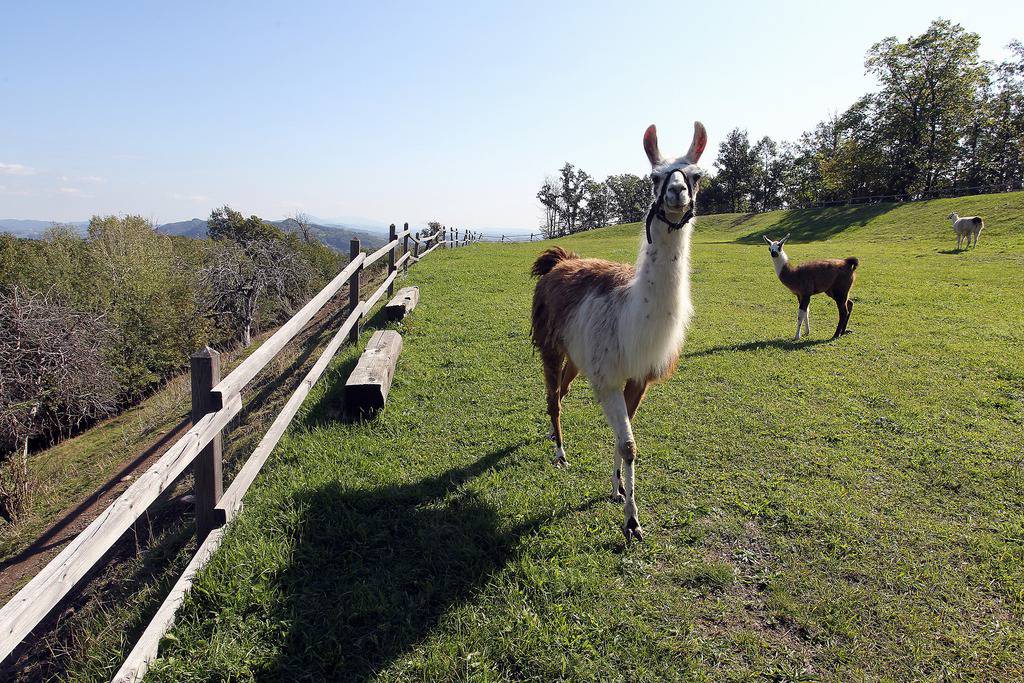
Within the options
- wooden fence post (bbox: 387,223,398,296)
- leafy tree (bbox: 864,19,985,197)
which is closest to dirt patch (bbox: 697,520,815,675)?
wooden fence post (bbox: 387,223,398,296)

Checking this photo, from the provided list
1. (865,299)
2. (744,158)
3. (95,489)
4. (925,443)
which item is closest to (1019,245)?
(865,299)

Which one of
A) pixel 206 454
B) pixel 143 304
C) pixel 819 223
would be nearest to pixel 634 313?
pixel 206 454

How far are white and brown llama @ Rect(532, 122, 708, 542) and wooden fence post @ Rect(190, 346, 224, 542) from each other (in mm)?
2582

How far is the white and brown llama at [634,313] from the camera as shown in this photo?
3270mm

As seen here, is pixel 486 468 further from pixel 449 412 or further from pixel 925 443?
pixel 925 443

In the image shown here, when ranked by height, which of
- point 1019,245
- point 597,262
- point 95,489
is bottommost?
point 95,489

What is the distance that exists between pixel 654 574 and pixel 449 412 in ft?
9.80

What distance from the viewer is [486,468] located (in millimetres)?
4457

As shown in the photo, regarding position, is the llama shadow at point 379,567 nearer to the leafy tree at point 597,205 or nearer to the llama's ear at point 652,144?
the llama's ear at point 652,144

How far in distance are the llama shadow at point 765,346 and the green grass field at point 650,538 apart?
0.80 meters

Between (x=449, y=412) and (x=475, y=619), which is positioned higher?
(x=449, y=412)

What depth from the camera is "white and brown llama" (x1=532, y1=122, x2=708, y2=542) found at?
3270 mm

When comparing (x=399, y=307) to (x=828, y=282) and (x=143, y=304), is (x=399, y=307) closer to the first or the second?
(x=828, y=282)

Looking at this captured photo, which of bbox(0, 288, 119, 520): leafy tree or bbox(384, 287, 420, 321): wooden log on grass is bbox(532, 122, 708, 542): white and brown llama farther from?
bbox(0, 288, 119, 520): leafy tree
